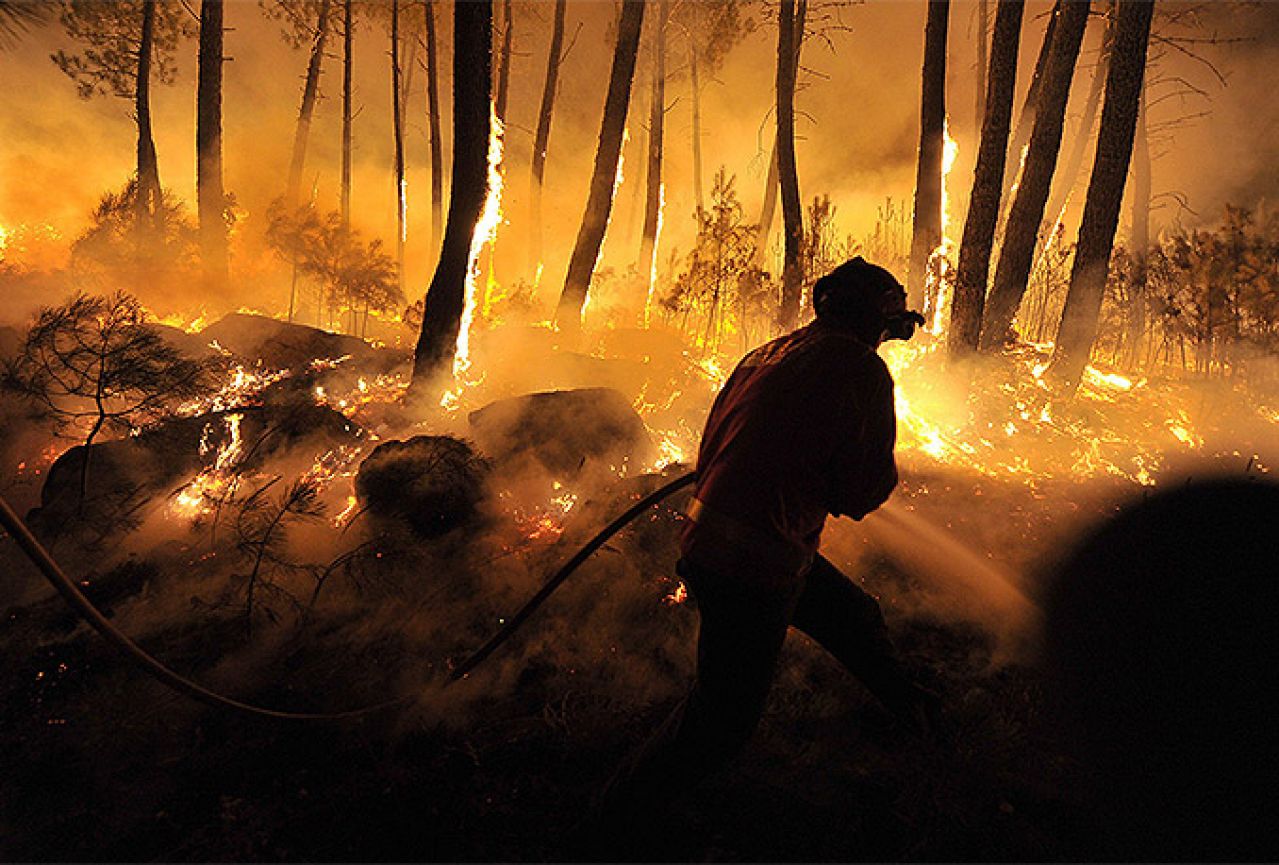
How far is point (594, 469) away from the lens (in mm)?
5578

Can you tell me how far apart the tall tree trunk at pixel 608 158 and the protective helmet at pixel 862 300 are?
8103 mm

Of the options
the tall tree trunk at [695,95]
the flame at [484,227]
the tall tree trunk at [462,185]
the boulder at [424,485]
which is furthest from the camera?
the tall tree trunk at [695,95]

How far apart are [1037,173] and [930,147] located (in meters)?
1.68

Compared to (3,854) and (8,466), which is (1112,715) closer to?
(3,854)

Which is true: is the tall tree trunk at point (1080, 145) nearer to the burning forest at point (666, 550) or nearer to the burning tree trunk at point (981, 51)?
the burning tree trunk at point (981, 51)

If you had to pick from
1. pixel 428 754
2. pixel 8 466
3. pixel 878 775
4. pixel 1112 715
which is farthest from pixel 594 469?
pixel 8 466

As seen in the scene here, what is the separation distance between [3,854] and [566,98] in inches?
1104

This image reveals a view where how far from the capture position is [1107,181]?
7.43 meters

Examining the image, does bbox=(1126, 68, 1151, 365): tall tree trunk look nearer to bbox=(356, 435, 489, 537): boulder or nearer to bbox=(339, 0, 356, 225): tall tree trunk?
bbox=(356, 435, 489, 537): boulder

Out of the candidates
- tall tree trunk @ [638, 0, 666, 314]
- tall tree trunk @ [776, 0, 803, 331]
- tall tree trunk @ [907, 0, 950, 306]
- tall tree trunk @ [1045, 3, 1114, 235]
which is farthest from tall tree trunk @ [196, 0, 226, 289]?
tall tree trunk @ [1045, 3, 1114, 235]

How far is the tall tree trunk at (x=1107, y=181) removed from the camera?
718 centimetres

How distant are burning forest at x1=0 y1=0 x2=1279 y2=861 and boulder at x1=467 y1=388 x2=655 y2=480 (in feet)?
0.15

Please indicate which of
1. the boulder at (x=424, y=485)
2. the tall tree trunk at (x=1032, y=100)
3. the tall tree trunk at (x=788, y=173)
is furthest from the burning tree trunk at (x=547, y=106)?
the boulder at (x=424, y=485)

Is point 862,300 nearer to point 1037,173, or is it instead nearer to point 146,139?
point 1037,173
